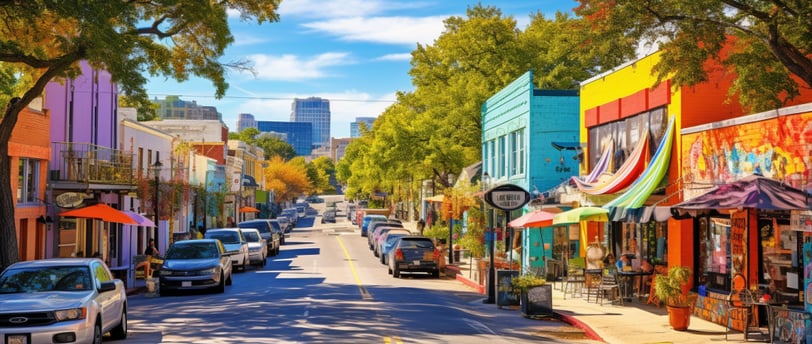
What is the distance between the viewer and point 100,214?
28938 mm

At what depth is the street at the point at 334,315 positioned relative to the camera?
15.9 metres

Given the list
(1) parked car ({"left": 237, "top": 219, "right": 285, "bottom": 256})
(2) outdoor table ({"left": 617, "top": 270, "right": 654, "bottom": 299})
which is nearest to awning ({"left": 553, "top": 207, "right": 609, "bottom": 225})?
(2) outdoor table ({"left": 617, "top": 270, "right": 654, "bottom": 299})

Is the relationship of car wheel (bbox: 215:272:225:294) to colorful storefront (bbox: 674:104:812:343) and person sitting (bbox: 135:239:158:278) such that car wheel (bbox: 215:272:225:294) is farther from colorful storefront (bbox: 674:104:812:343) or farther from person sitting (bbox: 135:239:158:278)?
colorful storefront (bbox: 674:104:812:343)

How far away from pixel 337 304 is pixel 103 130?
740 inches

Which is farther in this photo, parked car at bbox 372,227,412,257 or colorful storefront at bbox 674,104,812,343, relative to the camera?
parked car at bbox 372,227,412,257

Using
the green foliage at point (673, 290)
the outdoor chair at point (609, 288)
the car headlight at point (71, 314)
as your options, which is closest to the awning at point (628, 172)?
the outdoor chair at point (609, 288)

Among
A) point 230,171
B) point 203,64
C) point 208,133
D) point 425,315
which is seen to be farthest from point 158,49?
point 208,133

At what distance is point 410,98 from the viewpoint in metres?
59.4

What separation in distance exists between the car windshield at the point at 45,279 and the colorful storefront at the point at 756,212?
10.5 meters

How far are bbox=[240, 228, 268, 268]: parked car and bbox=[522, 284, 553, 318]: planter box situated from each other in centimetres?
2166

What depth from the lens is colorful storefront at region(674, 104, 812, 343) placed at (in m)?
14.7

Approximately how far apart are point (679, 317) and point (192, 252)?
15696mm

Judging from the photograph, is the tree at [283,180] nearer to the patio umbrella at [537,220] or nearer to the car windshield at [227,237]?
the car windshield at [227,237]

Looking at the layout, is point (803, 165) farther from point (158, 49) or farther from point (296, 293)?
point (158, 49)
